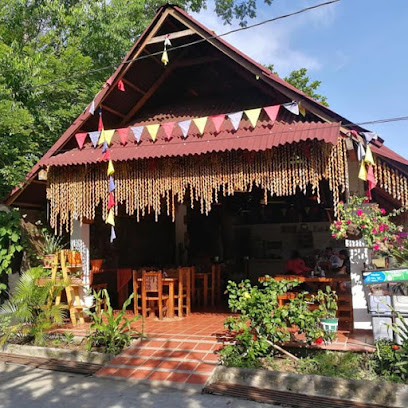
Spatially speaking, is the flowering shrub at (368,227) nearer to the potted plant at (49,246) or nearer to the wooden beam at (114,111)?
the wooden beam at (114,111)

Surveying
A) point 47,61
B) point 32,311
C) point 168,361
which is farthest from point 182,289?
point 47,61

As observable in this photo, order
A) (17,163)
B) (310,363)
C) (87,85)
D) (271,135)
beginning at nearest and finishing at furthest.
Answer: (310,363) < (271,135) < (17,163) < (87,85)

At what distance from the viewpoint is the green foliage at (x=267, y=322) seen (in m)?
4.88

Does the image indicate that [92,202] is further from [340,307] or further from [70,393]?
[340,307]

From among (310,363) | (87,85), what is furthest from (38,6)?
(310,363)

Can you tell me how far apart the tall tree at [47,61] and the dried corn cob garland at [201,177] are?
1272mm

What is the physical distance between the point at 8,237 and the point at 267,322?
5079mm

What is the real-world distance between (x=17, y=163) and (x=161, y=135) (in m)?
3.26

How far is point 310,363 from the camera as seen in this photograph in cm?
481

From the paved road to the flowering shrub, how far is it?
8.12ft

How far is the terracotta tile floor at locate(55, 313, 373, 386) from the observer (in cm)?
496

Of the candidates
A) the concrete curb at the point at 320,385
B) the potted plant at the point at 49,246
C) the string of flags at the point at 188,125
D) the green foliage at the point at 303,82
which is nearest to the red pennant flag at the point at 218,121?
the string of flags at the point at 188,125

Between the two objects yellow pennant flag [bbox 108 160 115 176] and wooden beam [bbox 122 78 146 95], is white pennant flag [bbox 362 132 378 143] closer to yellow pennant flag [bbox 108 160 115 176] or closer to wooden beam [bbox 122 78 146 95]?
yellow pennant flag [bbox 108 160 115 176]

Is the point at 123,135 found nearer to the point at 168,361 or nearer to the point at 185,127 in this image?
the point at 185,127
